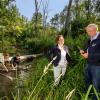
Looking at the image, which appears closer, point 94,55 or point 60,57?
point 94,55

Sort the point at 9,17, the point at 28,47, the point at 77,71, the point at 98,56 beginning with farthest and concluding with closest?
the point at 28,47, the point at 9,17, the point at 77,71, the point at 98,56

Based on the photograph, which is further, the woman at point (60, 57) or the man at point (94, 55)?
the woman at point (60, 57)

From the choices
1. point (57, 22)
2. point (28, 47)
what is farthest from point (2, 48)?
point (57, 22)

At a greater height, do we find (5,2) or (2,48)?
(5,2)

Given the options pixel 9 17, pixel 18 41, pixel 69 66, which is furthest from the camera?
pixel 18 41

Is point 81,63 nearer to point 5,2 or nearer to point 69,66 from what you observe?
point 69,66

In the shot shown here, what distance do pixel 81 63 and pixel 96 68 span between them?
3.04 meters

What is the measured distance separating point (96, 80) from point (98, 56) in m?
0.46

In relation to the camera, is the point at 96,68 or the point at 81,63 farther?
the point at 81,63

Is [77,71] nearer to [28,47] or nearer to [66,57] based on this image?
[66,57]

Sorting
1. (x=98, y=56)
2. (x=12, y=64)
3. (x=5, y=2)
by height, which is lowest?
(x=12, y=64)

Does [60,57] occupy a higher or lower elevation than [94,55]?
lower

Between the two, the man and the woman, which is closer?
the man

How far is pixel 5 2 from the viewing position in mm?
26281
